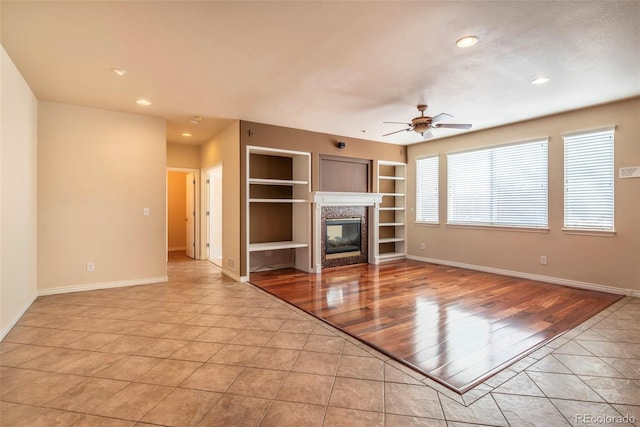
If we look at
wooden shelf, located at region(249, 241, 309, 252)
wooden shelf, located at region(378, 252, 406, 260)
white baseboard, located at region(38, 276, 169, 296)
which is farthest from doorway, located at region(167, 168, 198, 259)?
wooden shelf, located at region(378, 252, 406, 260)

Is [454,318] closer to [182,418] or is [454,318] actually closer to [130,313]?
[182,418]

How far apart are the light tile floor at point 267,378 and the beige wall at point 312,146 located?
231 centimetres

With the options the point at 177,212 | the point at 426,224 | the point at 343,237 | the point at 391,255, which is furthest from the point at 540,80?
the point at 177,212

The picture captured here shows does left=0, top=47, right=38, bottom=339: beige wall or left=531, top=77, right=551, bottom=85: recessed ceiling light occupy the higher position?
left=531, top=77, right=551, bottom=85: recessed ceiling light

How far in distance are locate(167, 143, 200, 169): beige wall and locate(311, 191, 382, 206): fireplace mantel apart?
10.5ft

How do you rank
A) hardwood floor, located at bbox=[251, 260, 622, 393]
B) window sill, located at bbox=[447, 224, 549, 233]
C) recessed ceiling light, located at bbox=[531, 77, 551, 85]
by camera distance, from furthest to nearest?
1. window sill, located at bbox=[447, 224, 549, 233]
2. recessed ceiling light, located at bbox=[531, 77, 551, 85]
3. hardwood floor, located at bbox=[251, 260, 622, 393]

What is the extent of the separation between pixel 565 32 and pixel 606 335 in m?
2.77

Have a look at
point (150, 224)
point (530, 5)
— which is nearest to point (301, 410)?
point (530, 5)

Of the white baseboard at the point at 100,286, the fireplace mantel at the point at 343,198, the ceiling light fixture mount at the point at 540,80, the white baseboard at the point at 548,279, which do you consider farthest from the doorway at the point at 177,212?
the ceiling light fixture mount at the point at 540,80

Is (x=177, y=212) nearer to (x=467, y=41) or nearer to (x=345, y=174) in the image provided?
(x=345, y=174)

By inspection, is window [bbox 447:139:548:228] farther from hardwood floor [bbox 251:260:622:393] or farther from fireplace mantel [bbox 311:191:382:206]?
fireplace mantel [bbox 311:191:382:206]

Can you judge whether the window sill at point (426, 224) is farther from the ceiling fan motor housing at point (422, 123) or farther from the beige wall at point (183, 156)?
the beige wall at point (183, 156)

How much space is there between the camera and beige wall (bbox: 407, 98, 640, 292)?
4.11 metres

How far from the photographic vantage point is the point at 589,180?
175 inches
